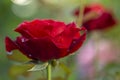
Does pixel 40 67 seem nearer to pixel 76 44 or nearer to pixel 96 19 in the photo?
pixel 76 44

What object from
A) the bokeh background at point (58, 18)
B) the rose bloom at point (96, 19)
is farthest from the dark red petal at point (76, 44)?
the rose bloom at point (96, 19)

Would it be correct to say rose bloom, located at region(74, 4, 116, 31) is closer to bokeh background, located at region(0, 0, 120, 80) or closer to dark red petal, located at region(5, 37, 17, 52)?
bokeh background, located at region(0, 0, 120, 80)

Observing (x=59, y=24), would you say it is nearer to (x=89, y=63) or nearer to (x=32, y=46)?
(x=32, y=46)

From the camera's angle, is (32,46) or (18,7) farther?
(18,7)

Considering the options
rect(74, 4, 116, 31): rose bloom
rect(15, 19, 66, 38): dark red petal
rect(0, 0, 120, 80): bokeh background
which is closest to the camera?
rect(15, 19, 66, 38): dark red petal

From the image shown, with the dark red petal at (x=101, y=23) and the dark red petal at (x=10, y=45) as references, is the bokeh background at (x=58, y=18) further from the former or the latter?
the dark red petal at (x=10, y=45)

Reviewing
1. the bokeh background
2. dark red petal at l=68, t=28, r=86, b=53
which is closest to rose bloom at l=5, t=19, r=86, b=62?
dark red petal at l=68, t=28, r=86, b=53

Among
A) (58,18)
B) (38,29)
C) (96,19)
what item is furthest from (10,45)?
(58,18)

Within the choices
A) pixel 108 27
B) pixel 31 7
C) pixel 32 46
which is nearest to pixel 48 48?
pixel 32 46

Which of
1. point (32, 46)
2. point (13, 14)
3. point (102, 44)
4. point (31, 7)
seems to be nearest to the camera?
point (32, 46)
